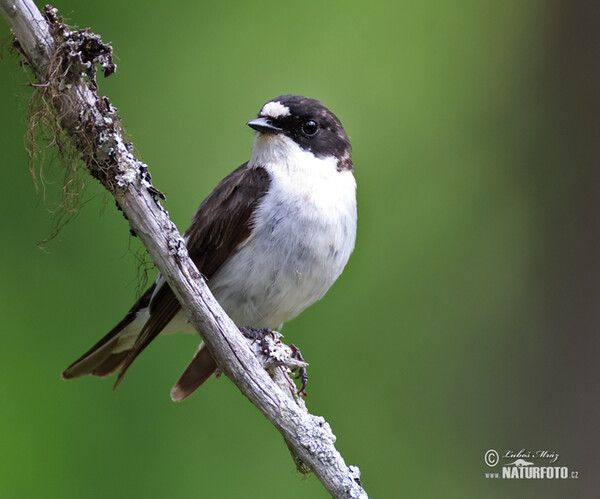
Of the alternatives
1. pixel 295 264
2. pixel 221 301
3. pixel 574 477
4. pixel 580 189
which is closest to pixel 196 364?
pixel 221 301

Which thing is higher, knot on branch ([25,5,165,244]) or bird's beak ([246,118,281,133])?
bird's beak ([246,118,281,133])

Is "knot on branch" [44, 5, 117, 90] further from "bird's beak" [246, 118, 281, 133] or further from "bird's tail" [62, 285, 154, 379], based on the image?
"bird's tail" [62, 285, 154, 379]

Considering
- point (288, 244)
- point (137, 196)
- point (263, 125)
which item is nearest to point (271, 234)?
point (288, 244)

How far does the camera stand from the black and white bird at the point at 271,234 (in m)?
2.01

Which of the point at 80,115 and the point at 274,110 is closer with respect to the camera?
the point at 80,115

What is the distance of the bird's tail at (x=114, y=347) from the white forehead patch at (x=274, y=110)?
59cm

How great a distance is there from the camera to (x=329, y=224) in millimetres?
2033

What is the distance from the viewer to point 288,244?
2.00m

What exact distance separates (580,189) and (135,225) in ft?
7.77

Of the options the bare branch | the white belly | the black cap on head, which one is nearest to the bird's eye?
the black cap on head

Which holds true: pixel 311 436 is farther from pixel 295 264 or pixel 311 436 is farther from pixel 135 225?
pixel 295 264

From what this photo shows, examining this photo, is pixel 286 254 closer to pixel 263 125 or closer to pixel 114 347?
pixel 263 125

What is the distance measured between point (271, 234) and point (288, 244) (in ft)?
0.16

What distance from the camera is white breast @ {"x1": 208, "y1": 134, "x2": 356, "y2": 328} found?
2002 millimetres
